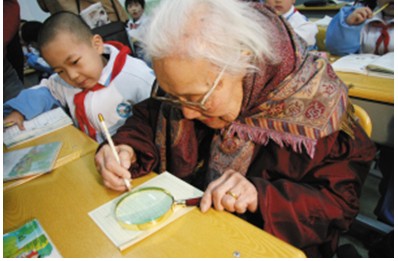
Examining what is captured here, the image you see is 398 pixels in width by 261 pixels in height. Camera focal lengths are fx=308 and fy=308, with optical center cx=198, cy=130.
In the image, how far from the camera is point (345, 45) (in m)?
2.05

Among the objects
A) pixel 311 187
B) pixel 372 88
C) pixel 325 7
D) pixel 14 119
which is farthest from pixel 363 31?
pixel 325 7

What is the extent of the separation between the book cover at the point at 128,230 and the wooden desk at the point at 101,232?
0.01m

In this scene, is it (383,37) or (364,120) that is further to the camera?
(383,37)

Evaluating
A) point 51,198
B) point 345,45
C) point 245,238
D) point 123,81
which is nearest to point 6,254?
point 51,198

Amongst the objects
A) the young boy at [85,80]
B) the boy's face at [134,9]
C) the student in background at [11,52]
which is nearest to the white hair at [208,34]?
the young boy at [85,80]

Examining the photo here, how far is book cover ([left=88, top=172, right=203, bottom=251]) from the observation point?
687mm

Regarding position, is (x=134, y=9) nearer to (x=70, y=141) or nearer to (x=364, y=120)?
(x=70, y=141)

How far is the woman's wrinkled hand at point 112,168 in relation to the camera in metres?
0.85

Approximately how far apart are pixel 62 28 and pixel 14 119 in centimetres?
49

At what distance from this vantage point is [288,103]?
0.88 meters

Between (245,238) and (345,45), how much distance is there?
1825mm

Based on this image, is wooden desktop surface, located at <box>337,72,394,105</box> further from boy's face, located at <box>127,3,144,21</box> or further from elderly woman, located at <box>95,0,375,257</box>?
boy's face, located at <box>127,3,144,21</box>

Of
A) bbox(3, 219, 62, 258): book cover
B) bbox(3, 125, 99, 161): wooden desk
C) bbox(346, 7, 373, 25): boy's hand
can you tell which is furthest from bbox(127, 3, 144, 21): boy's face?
bbox(3, 219, 62, 258): book cover

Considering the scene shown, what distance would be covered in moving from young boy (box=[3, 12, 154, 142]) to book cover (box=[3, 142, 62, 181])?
29cm
